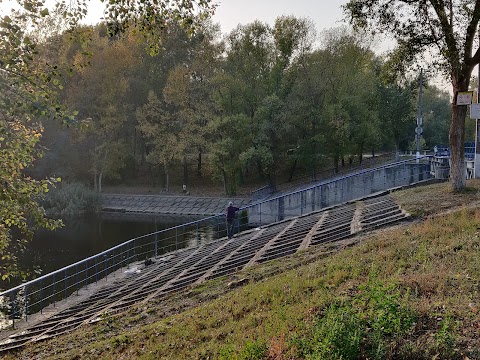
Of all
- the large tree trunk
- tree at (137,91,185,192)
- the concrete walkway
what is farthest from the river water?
the large tree trunk

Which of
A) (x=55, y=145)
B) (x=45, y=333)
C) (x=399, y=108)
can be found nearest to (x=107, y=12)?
(x=45, y=333)

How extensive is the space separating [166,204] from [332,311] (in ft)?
118

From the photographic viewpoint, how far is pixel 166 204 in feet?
135

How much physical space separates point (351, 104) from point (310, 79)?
497 centimetres

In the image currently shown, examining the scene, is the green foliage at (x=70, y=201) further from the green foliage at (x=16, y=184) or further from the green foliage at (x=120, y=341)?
the green foliage at (x=16, y=184)

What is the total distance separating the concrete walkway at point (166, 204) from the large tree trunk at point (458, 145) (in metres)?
23.6

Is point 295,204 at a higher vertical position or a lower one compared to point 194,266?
higher

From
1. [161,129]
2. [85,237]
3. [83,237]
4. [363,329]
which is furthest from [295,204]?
[161,129]

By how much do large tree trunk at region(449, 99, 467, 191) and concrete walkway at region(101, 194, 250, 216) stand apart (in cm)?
2356

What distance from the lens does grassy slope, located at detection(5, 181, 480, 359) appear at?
5051 mm

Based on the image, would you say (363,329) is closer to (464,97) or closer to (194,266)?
(194,266)

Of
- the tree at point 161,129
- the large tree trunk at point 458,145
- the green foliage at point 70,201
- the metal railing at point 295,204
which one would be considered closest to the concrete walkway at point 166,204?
the green foliage at point 70,201

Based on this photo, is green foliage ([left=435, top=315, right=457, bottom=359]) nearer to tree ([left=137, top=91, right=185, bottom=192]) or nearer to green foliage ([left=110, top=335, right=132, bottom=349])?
green foliage ([left=110, top=335, right=132, bottom=349])

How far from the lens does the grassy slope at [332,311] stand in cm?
505
